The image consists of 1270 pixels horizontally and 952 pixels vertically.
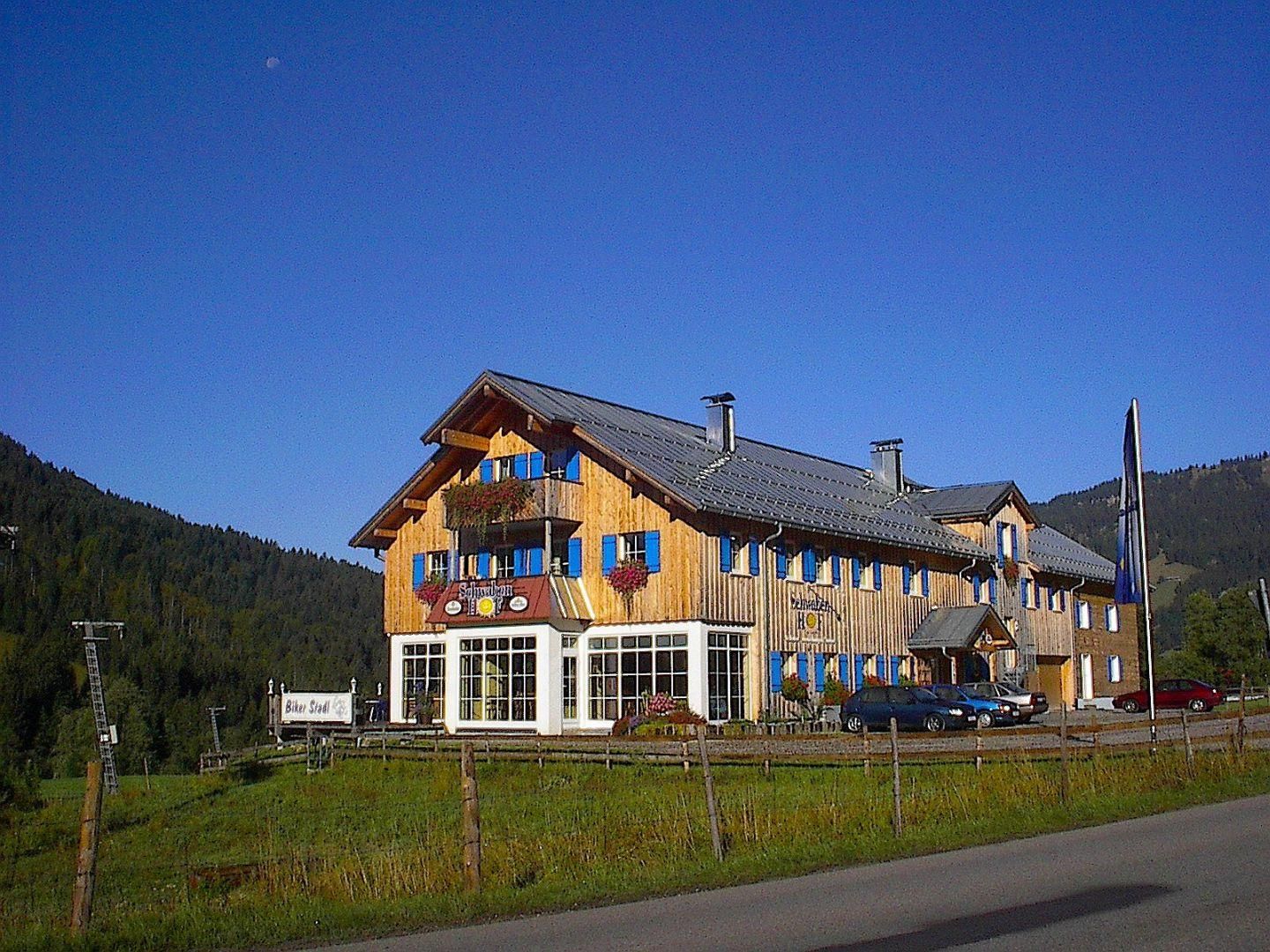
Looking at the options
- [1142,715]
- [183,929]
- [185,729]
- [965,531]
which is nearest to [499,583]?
[965,531]

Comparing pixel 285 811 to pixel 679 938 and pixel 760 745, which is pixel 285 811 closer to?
pixel 760 745

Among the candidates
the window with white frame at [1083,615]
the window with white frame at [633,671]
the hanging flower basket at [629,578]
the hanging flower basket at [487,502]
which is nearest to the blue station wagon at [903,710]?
the window with white frame at [633,671]

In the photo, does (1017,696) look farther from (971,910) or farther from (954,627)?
(971,910)

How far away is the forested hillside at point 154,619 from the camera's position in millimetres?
105188

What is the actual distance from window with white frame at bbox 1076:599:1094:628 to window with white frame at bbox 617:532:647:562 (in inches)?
949

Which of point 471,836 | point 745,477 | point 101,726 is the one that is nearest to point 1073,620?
point 745,477

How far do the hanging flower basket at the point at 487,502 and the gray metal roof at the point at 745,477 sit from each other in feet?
7.06

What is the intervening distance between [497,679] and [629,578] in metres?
4.90

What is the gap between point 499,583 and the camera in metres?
38.4

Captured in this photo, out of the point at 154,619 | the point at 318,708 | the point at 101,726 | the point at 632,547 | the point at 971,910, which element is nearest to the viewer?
the point at 971,910

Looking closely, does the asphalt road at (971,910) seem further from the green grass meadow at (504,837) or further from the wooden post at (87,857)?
the wooden post at (87,857)

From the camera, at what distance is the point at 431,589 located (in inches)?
1617

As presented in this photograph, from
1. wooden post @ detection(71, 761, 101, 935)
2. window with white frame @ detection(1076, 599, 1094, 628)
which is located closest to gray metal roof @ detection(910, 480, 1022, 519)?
window with white frame @ detection(1076, 599, 1094, 628)

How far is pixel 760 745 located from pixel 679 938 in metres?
18.5
